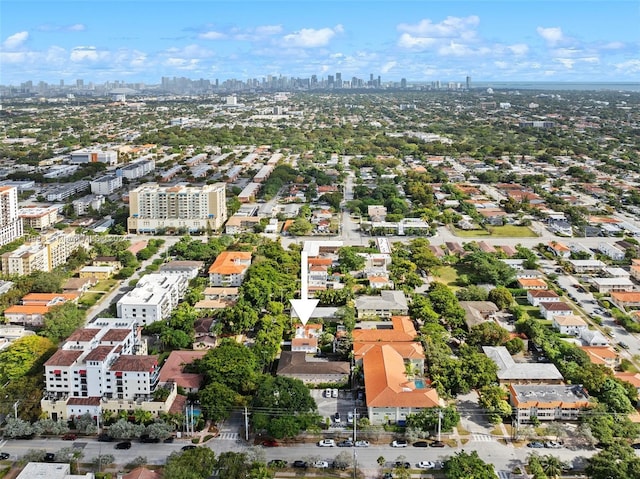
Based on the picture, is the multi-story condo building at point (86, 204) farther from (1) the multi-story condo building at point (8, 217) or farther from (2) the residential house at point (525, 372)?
(2) the residential house at point (525, 372)

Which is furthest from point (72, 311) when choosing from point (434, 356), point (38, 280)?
point (434, 356)

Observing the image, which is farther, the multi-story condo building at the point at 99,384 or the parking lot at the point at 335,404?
the parking lot at the point at 335,404

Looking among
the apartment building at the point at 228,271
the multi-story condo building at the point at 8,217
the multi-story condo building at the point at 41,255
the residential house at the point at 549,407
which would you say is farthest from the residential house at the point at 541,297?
the multi-story condo building at the point at 8,217

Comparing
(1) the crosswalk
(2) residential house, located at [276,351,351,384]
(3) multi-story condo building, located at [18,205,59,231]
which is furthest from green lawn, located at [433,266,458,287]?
(3) multi-story condo building, located at [18,205,59,231]

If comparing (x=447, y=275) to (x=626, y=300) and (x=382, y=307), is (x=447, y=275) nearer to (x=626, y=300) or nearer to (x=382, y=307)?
(x=382, y=307)

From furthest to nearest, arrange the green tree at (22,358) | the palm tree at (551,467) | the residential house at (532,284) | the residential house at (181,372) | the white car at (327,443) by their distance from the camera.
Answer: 1. the residential house at (532,284)
2. the green tree at (22,358)
3. the residential house at (181,372)
4. the white car at (327,443)
5. the palm tree at (551,467)

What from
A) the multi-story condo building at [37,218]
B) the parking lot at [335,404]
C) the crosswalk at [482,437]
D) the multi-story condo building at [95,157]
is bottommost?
the crosswalk at [482,437]

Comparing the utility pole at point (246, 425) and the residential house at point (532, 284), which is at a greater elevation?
the residential house at point (532, 284)
